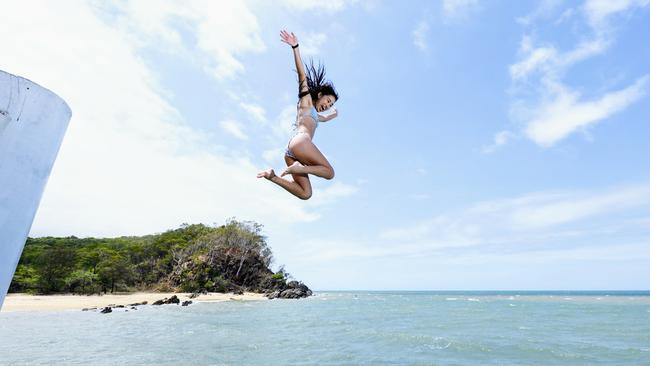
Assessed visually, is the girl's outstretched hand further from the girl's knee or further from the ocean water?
the ocean water

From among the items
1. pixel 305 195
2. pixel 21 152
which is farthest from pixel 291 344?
pixel 21 152

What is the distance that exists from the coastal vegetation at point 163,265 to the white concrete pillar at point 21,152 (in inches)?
2250

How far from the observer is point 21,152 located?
6.16 feet

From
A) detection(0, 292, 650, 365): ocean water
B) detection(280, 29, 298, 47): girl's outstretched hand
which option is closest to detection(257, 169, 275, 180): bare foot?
detection(280, 29, 298, 47): girl's outstretched hand

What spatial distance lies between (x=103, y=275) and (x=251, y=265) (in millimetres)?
26575

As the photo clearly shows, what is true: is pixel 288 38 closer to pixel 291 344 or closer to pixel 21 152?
pixel 21 152

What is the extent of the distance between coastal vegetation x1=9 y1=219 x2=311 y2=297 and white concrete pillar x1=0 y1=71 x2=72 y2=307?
5714 centimetres

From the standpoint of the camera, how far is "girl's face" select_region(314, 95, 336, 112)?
13.7 feet

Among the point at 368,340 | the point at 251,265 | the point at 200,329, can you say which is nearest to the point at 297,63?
the point at 368,340

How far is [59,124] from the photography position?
2.05m

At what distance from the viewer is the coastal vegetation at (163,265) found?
50.2 metres

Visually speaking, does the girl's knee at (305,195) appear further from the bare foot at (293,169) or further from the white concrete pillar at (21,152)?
the white concrete pillar at (21,152)

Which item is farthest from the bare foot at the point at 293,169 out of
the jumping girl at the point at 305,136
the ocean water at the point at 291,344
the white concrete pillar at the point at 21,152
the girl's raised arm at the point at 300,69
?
the ocean water at the point at 291,344

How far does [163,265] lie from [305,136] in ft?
236
